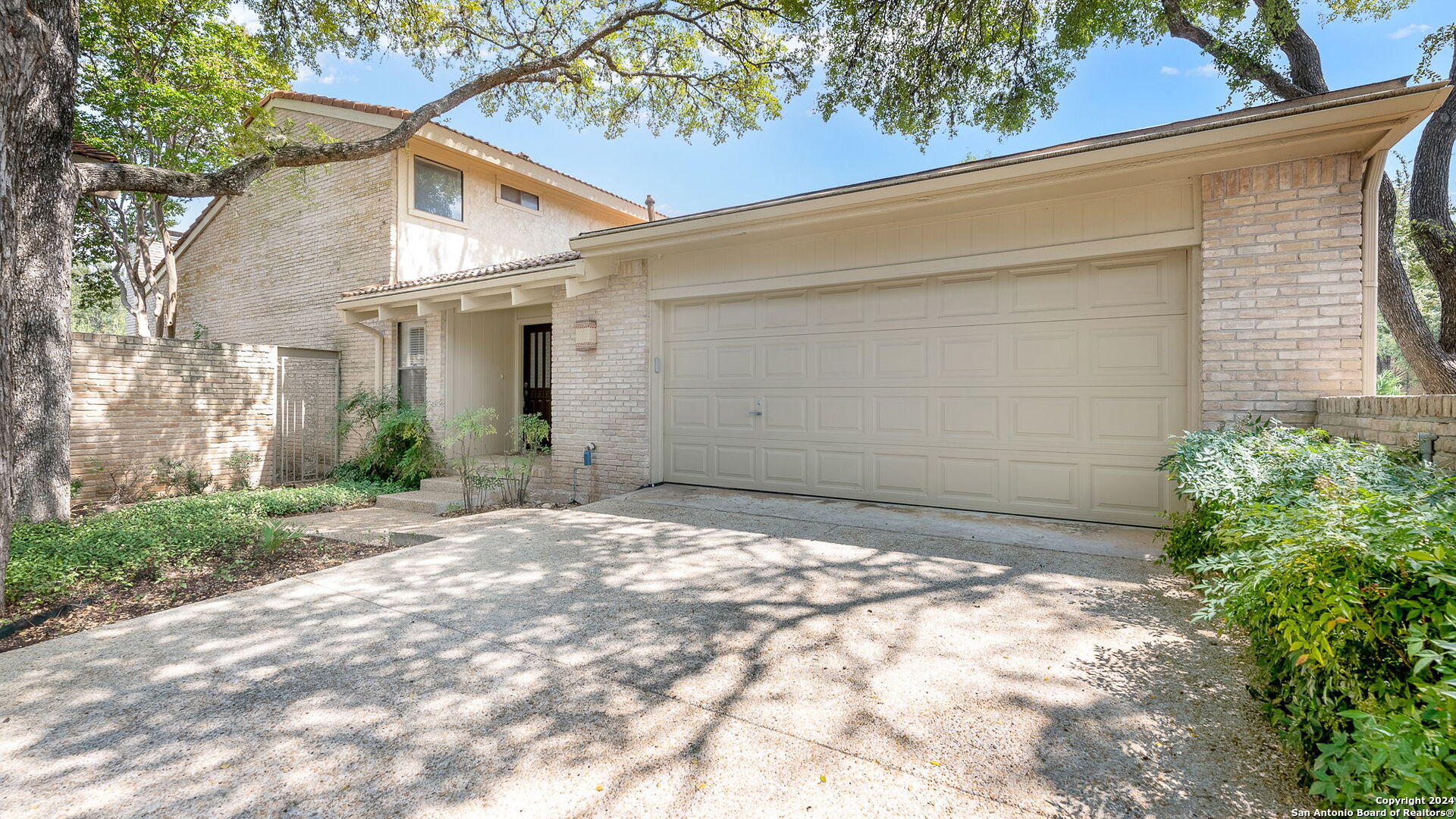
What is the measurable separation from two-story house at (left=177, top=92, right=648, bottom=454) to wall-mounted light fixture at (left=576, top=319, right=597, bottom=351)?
3.32ft

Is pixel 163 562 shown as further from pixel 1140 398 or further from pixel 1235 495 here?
pixel 1140 398

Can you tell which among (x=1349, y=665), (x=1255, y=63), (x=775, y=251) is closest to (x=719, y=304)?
(x=775, y=251)

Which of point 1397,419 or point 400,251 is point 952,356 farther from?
point 400,251

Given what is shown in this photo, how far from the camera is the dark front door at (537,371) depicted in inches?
383

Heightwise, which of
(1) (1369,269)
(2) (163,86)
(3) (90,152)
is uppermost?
(2) (163,86)

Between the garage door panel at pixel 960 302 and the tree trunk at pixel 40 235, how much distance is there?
5138 millimetres

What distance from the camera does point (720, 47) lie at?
30.1 feet

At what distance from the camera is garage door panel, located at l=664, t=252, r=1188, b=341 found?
16.1 feet

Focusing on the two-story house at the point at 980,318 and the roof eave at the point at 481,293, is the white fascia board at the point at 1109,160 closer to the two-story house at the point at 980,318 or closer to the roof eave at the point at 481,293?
the two-story house at the point at 980,318

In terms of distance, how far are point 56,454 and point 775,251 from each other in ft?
22.7

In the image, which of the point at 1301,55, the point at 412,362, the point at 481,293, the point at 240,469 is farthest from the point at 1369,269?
the point at 240,469

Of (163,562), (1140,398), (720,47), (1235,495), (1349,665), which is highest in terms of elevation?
(720,47)

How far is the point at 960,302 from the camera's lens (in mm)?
5633

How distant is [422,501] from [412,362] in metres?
3.00
